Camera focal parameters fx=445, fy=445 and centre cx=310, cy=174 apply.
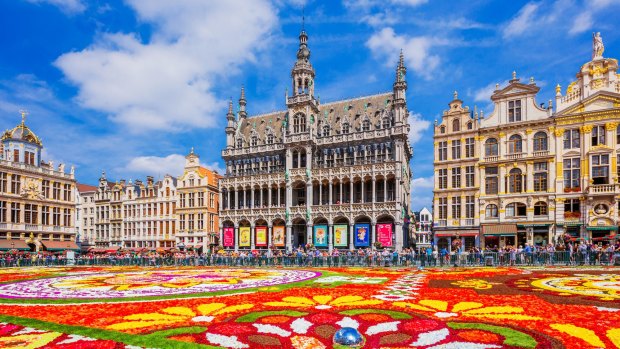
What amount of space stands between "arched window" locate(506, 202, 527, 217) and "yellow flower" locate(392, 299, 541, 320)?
3428 cm

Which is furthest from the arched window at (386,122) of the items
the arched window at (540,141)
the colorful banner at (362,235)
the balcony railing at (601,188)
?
the balcony railing at (601,188)

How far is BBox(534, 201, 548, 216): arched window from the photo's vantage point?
41.3 m

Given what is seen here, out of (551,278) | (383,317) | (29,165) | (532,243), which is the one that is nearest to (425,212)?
(532,243)

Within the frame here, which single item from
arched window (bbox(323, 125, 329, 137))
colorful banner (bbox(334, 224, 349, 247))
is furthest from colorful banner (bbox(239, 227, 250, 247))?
arched window (bbox(323, 125, 329, 137))

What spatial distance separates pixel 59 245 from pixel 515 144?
5650 centimetres

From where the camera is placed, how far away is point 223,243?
58375mm

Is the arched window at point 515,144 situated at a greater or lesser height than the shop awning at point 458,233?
greater

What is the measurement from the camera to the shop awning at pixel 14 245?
169 ft

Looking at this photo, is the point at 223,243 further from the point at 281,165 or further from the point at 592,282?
the point at 592,282

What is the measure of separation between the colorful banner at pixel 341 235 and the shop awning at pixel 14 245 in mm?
37421

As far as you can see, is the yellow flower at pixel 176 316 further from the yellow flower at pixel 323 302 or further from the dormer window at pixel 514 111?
the dormer window at pixel 514 111

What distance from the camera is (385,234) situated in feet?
158

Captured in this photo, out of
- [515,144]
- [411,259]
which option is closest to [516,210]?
[515,144]

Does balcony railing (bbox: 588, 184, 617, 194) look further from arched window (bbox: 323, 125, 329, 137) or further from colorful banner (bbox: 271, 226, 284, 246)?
colorful banner (bbox: 271, 226, 284, 246)
